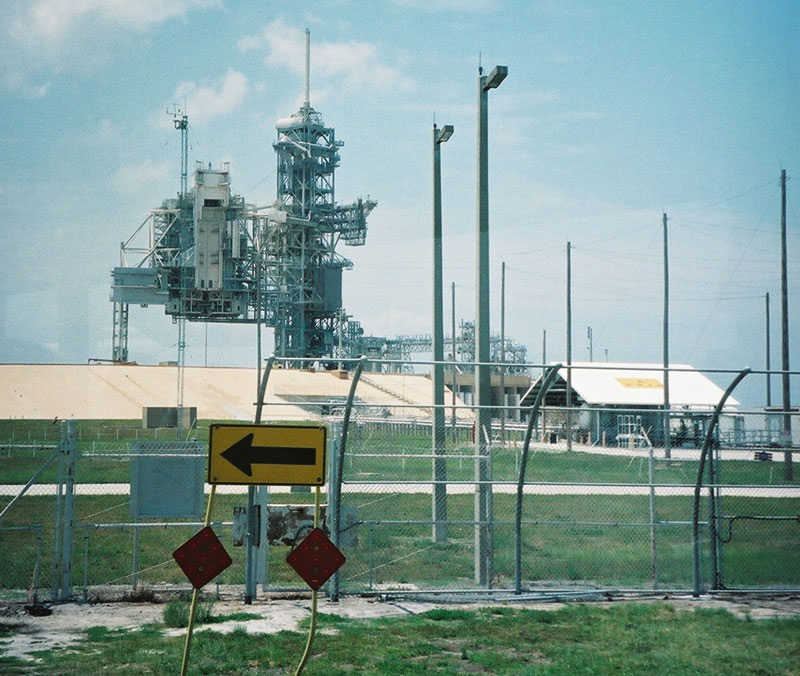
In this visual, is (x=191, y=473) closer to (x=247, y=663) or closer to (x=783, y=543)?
(x=247, y=663)

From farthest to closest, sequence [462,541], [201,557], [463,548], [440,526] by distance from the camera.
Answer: [462,541] → [463,548] → [440,526] → [201,557]

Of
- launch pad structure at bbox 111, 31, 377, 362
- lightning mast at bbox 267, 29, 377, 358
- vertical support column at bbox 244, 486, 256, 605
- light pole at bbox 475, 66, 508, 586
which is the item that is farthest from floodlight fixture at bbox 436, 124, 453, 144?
lightning mast at bbox 267, 29, 377, 358

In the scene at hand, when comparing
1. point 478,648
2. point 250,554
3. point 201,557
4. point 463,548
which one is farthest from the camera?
point 463,548

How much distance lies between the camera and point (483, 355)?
50.1ft

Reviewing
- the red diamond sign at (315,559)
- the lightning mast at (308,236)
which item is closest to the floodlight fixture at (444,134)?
the red diamond sign at (315,559)

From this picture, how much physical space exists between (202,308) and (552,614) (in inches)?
2632

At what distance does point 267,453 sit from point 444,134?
36.5 ft

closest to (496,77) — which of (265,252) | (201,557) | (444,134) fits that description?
(444,134)

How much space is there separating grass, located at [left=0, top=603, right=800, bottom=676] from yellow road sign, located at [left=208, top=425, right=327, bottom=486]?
6.07ft

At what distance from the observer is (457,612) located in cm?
1169

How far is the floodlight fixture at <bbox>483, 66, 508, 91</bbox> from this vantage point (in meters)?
14.8

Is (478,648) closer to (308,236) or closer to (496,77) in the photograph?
(496,77)

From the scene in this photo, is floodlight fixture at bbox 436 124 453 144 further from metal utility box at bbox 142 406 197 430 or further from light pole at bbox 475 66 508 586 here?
metal utility box at bbox 142 406 197 430

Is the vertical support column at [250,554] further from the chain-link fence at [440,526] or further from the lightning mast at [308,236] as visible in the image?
the lightning mast at [308,236]
